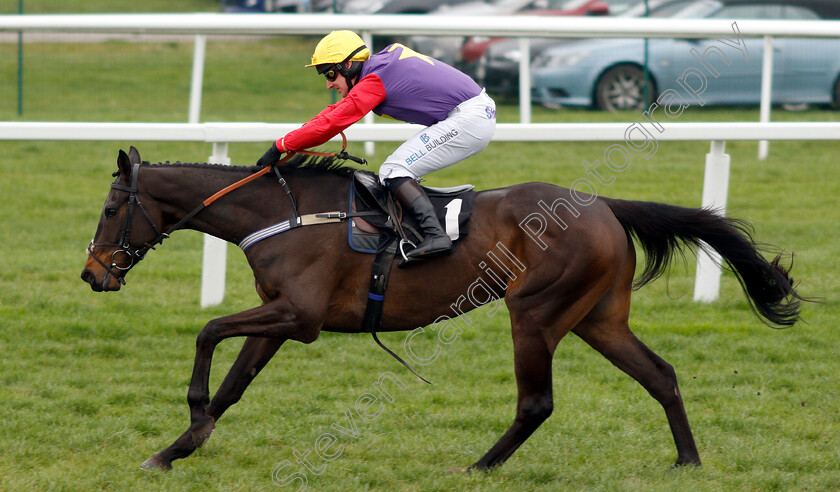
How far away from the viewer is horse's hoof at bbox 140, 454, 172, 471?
422cm

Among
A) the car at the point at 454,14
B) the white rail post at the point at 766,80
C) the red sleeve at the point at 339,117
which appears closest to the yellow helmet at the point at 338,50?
the red sleeve at the point at 339,117

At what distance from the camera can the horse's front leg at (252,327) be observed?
411cm

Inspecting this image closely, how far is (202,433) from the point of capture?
13.8ft

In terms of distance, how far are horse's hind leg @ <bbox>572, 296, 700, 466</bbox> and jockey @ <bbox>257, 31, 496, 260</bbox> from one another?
0.81 m

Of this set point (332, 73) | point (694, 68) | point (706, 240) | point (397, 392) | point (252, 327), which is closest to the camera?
point (252, 327)

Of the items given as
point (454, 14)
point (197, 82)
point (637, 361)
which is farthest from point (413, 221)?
point (454, 14)

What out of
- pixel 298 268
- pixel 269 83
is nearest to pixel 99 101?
pixel 269 83

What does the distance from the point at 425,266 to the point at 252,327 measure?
79 cm

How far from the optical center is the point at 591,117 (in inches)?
434

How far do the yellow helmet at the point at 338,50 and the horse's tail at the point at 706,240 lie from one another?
133cm

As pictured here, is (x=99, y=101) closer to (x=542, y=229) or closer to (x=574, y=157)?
(x=574, y=157)

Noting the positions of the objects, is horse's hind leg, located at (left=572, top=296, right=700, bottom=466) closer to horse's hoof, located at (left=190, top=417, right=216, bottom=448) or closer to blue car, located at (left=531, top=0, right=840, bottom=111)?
horse's hoof, located at (left=190, top=417, right=216, bottom=448)

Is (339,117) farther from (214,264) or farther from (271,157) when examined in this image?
(214,264)

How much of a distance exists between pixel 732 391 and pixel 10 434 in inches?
145
